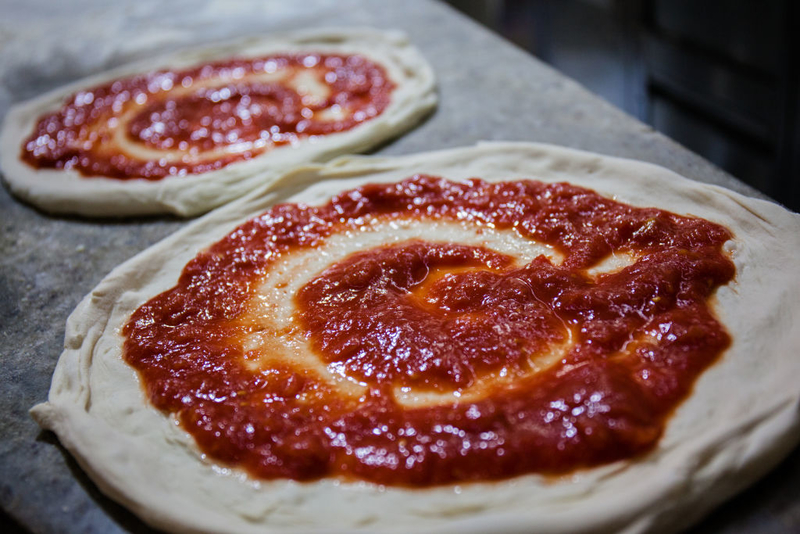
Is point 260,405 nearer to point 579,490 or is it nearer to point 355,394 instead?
point 355,394

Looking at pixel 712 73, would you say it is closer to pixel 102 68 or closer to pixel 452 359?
pixel 452 359

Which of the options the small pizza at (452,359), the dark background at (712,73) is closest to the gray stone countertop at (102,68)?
the small pizza at (452,359)

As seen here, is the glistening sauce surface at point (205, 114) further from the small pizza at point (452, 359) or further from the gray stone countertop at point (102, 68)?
the small pizza at point (452, 359)

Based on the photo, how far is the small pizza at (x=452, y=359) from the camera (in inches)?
64.8

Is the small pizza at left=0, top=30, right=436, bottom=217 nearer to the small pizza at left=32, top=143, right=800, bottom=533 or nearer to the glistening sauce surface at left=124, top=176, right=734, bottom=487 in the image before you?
Answer: the small pizza at left=32, top=143, right=800, bottom=533

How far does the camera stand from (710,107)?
4.43 meters

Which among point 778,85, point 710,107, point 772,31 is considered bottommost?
point 710,107

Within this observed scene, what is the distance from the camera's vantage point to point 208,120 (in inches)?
141

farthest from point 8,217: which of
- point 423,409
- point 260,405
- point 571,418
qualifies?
point 571,418

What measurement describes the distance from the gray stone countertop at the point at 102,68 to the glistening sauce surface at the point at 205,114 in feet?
1.01

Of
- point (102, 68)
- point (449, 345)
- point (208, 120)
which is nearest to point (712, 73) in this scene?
point (208, 120)

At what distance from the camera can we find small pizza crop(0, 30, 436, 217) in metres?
3.05

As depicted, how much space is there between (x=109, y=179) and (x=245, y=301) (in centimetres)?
122

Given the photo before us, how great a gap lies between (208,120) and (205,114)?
3.6 inches
